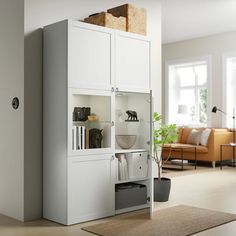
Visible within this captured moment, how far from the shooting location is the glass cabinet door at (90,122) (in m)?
4.21

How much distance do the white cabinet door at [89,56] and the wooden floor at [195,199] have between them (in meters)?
1.44

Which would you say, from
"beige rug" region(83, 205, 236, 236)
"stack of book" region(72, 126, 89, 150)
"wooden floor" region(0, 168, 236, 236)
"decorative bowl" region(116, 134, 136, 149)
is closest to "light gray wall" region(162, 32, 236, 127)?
"wooden floor" region(0, 168, 236, 236)

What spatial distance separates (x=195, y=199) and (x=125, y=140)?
141cm

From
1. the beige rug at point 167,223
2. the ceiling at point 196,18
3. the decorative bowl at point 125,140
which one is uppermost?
the ceiling at point 196,18

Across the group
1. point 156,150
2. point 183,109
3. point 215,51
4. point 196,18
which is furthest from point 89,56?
point 215,51

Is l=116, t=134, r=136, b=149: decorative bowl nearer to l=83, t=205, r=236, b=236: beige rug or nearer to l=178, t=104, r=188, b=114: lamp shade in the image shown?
l=83, t=205, r=236, b=236: beige rug

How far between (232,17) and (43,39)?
5.25 meters

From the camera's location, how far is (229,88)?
1002 cm

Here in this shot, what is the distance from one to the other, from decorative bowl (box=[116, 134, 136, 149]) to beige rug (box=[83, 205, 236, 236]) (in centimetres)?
82

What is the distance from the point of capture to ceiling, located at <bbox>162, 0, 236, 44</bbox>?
24.4 ft

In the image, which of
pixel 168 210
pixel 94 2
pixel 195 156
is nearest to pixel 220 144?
pixel 195 156

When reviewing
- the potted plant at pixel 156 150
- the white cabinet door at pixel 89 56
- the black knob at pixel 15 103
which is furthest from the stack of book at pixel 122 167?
the black knob at pixel 15 103

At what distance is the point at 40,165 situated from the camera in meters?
4.42

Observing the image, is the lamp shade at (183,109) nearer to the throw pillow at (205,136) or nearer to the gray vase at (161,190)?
the throw pillow at (205,136)
